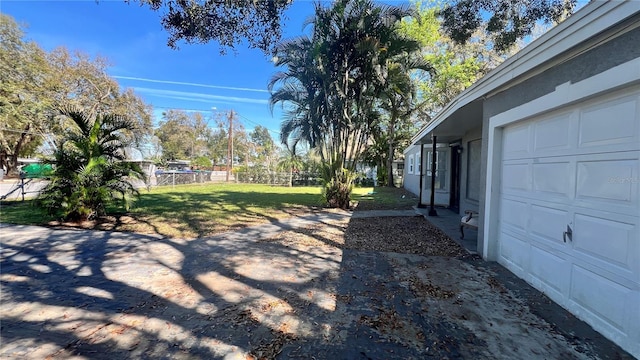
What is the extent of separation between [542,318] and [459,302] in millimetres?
756

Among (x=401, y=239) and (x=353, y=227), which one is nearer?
(x=401, y=239)

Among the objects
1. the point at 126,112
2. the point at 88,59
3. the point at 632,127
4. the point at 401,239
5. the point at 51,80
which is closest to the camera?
the point at 632,127

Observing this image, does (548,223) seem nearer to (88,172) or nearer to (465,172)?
(465,172)

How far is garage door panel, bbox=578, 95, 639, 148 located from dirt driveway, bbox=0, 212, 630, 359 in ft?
5.79

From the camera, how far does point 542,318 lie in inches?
116

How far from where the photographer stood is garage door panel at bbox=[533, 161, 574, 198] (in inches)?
123

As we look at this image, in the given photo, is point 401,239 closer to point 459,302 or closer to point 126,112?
point 459,302

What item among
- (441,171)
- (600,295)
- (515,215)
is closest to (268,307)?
(600,295)

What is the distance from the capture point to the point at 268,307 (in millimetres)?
3160

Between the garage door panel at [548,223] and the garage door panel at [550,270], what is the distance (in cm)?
16

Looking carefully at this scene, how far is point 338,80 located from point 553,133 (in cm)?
712

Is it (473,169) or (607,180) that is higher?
(473,169)

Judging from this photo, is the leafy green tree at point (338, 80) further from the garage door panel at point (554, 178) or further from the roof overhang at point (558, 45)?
the garage door panel at point (554, 178)

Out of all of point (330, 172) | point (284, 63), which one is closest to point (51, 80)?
point (284, 63)
